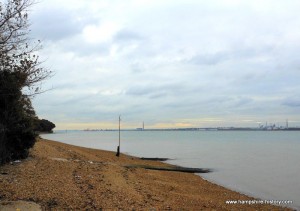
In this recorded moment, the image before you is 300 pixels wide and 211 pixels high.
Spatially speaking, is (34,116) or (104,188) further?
(34,116)

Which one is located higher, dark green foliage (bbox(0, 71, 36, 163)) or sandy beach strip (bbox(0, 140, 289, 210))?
dark green foliage (bbox(0, 71, 36, 163))

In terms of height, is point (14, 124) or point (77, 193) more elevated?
point (14, 124)

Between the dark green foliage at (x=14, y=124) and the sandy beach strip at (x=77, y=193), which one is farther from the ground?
the dark green foliage at (x=14, y=124)

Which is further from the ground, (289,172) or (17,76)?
(17,76)

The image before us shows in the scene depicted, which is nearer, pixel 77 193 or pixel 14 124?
pixel 77 193

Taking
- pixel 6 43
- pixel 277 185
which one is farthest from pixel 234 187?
pixel 6 43

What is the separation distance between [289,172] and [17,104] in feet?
76.1

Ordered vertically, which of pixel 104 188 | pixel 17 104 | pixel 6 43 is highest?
pixel 6 43

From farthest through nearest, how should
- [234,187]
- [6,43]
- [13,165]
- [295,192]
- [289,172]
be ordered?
[289,172], [234,187], [295,192], [13,165], [6,43]

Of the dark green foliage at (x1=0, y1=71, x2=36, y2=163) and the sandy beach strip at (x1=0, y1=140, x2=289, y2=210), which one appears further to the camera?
the dark green foliage at (x1=0, y1=71, x2=36, y2=163)

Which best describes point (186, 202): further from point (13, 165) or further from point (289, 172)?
point (289, 172)

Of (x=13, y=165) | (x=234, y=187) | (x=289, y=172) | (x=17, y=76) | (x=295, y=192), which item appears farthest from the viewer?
(x=289, y=172)

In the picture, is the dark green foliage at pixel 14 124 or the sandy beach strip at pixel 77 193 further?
the dark green foliage at pixel 14 124

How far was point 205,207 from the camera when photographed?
40.3 ft
